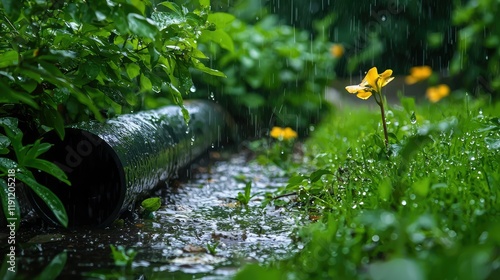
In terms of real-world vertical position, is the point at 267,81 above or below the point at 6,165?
above

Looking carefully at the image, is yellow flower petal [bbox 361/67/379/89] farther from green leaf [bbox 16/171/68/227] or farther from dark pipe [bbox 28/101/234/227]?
green leaf [bbox 16/171/68/227]

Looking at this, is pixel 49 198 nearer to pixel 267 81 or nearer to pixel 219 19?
pixel 219 19

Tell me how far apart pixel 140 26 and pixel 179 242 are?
2.83 ft

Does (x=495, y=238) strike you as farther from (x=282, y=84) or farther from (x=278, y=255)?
(x=282, y=84)

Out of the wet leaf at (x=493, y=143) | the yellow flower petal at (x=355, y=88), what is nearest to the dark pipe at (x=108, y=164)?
the yellow flower petal at (x=355, y=88)

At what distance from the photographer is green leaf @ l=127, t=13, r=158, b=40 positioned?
6.63 ft

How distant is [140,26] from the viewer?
202 centimetres

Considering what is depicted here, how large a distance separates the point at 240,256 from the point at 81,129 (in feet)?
2.96

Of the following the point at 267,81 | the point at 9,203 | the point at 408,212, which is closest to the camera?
the point at 408,212

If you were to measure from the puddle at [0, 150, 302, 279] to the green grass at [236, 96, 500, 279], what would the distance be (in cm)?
17

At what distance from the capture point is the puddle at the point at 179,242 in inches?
81.5

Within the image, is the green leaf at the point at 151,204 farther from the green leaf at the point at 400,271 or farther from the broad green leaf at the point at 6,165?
the green leaf at the point at 400,271

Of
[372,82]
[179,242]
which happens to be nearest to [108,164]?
[179,242]

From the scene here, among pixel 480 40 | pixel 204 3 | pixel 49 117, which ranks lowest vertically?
pixel 49 117
